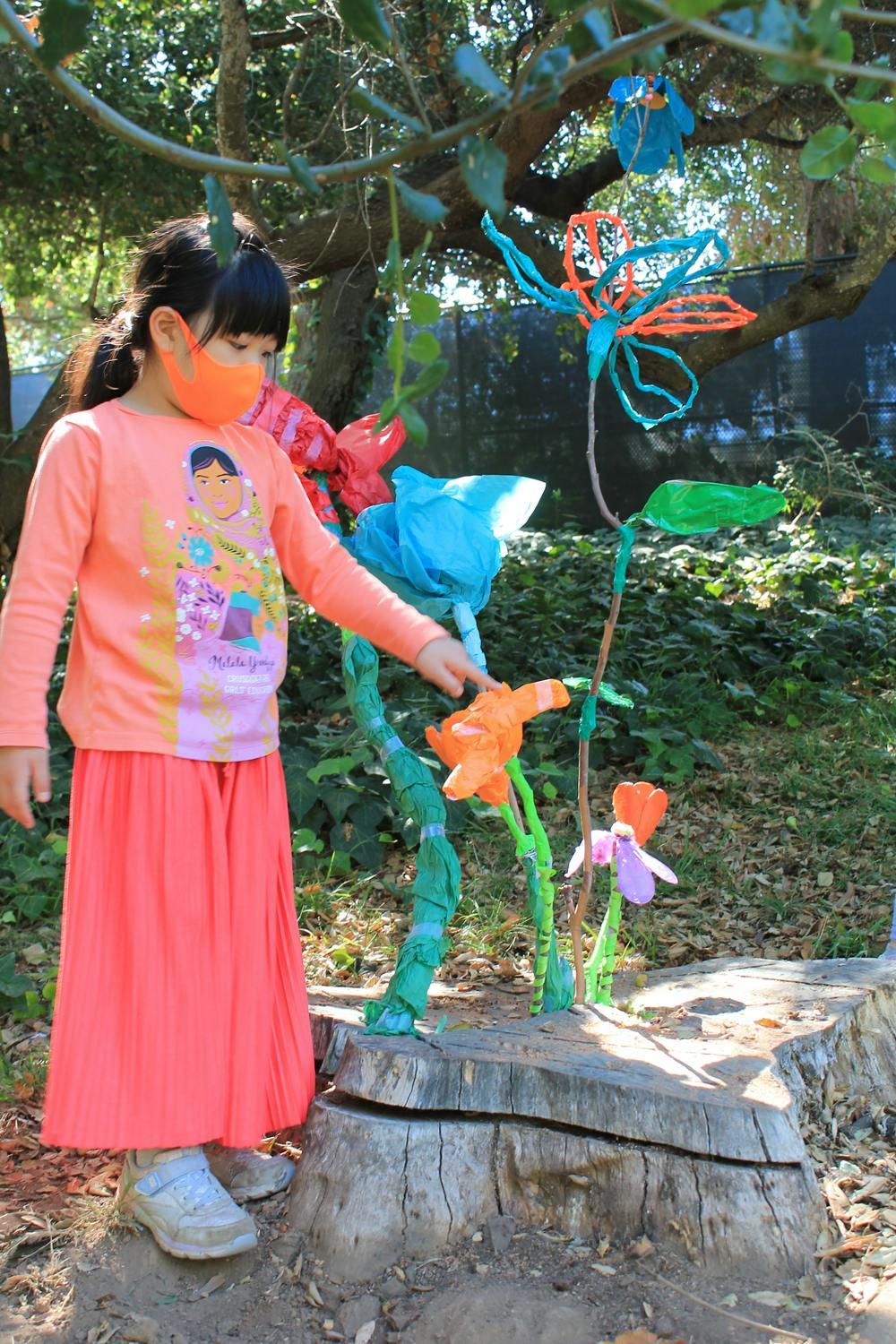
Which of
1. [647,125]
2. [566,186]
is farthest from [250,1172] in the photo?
[566,186]

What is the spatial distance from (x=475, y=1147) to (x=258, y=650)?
30.9 inches

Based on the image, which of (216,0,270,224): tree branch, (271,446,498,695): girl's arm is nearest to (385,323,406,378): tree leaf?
(271,446,498,695): girl's arm

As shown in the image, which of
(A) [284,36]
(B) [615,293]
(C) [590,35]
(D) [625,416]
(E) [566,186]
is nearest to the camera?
(C) [590,35]

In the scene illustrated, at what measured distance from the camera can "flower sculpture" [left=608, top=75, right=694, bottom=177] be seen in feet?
6.20

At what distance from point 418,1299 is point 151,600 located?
102 cm

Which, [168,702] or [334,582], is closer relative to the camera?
[168,702]

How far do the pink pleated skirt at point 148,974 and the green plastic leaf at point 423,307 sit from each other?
100cm

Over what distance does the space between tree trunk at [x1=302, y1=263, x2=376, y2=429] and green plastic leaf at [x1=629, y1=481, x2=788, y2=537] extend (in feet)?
15.2

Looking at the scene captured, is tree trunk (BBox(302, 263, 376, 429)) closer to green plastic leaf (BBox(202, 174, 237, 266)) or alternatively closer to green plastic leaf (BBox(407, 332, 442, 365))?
green plastic leaf (BBox(202, 174, 237, 266))

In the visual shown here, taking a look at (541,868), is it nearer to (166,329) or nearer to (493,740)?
(493,740)

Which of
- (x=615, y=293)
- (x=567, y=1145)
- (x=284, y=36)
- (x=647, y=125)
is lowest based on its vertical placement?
(x=567, y=1145)

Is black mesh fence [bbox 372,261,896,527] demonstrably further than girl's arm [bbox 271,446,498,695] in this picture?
Yes

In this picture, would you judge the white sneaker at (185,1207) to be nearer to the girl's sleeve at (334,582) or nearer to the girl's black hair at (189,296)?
the girl's sleeve at (334,582)

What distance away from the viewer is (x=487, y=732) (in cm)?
175
